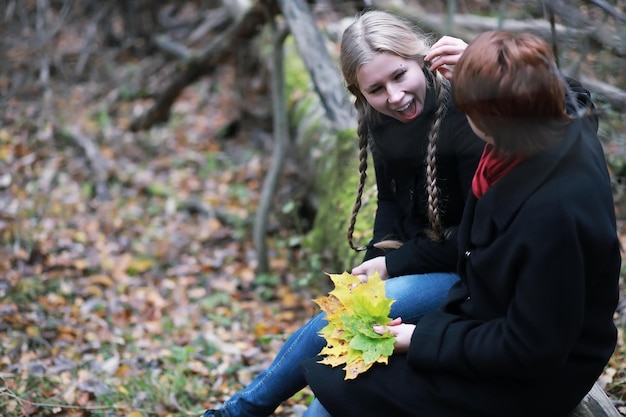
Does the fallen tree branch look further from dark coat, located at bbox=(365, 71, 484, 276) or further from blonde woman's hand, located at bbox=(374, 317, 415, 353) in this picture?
blonde woman's hand, located at bbox=(374, 317, 415, 353)

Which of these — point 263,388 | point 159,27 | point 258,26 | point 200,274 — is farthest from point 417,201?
point 159,27

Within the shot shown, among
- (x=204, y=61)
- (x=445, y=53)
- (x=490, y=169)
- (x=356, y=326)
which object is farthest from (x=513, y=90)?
(x=204, y=61)

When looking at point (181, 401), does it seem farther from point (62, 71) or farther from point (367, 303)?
point (62, 71)

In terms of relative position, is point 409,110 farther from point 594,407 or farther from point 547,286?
point 594,407

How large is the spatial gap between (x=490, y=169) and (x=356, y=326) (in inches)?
26.9

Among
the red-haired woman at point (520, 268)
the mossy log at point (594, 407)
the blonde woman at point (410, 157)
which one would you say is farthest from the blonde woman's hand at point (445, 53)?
the mossy log at point (594, 407)

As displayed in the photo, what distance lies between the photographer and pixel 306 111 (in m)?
5.71

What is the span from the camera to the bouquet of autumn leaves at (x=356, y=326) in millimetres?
2068

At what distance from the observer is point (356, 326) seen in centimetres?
216

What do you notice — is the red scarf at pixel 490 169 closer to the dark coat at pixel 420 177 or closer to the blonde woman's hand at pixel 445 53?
the dark coat at pixel 420 177

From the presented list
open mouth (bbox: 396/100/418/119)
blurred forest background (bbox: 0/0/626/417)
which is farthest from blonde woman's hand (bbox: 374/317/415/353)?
blurred forest background (bbox: 0/0/626/417)

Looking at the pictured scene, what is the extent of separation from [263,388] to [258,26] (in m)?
4.07

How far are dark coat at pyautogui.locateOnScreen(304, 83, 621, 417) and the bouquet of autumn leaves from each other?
0.14 ft

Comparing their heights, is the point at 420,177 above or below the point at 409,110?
below
